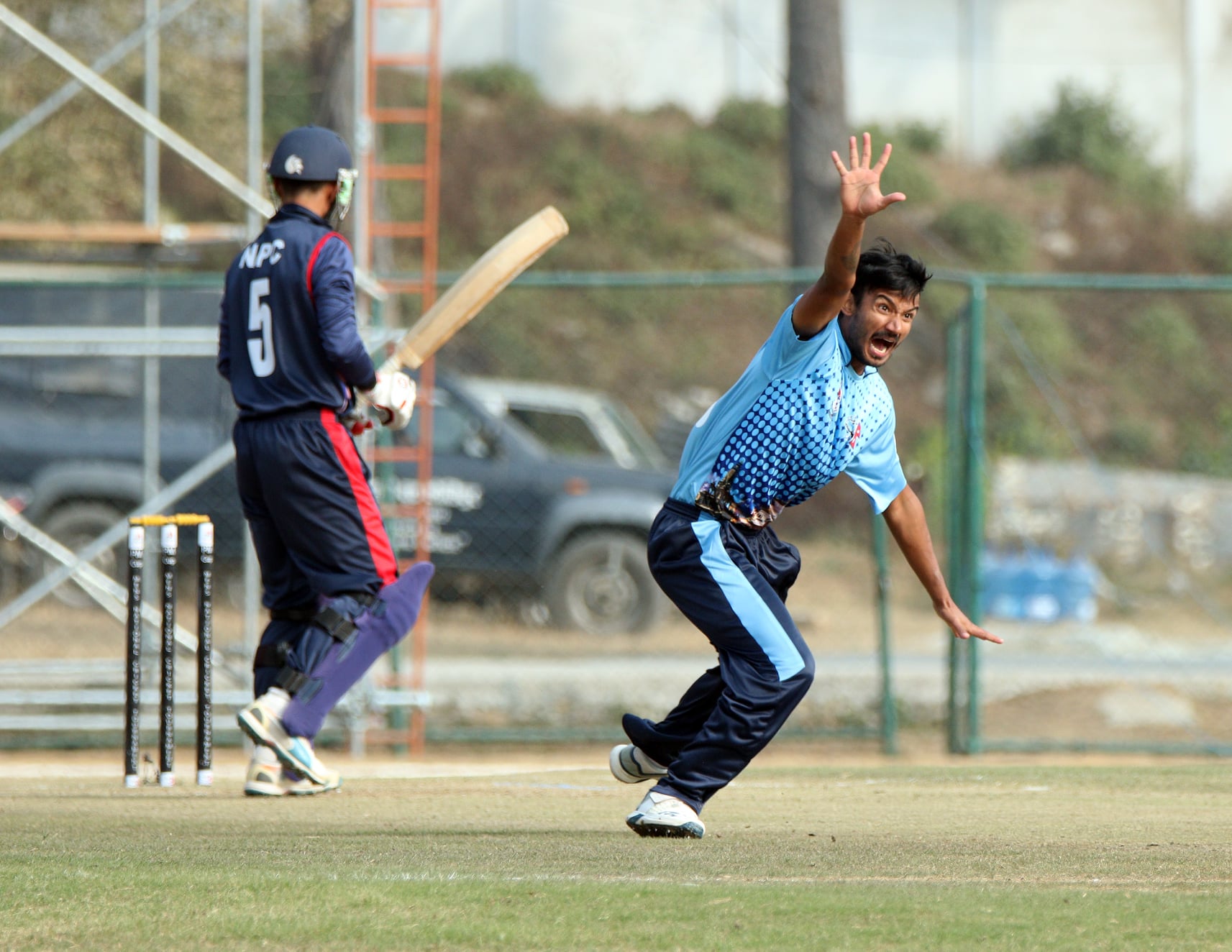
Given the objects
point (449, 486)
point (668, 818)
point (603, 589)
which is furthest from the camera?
point (449, 486)

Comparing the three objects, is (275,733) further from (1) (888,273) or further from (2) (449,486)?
(2) (449,486)

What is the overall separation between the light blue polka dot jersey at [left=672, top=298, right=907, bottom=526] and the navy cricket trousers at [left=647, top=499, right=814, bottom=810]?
91mm

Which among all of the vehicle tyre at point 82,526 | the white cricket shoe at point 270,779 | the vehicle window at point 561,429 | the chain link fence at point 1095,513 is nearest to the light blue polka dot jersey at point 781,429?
the white cricket shoe at point 270,779

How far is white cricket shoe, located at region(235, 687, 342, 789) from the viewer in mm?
5480

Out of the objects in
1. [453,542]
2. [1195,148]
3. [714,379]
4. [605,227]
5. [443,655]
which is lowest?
[443,655]

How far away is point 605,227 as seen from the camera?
2666cm

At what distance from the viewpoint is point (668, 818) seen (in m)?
4.56

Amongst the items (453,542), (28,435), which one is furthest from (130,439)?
(453,542)

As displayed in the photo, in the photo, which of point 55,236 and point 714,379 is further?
point 714,379

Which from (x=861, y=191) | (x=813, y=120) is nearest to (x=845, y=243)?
(x=861, y=191)

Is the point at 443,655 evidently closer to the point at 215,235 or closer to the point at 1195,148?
the point at 215,235

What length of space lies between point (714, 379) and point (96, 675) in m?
12.3

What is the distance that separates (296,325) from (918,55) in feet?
83.9

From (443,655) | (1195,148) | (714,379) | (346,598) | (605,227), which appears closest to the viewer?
(346,598)
